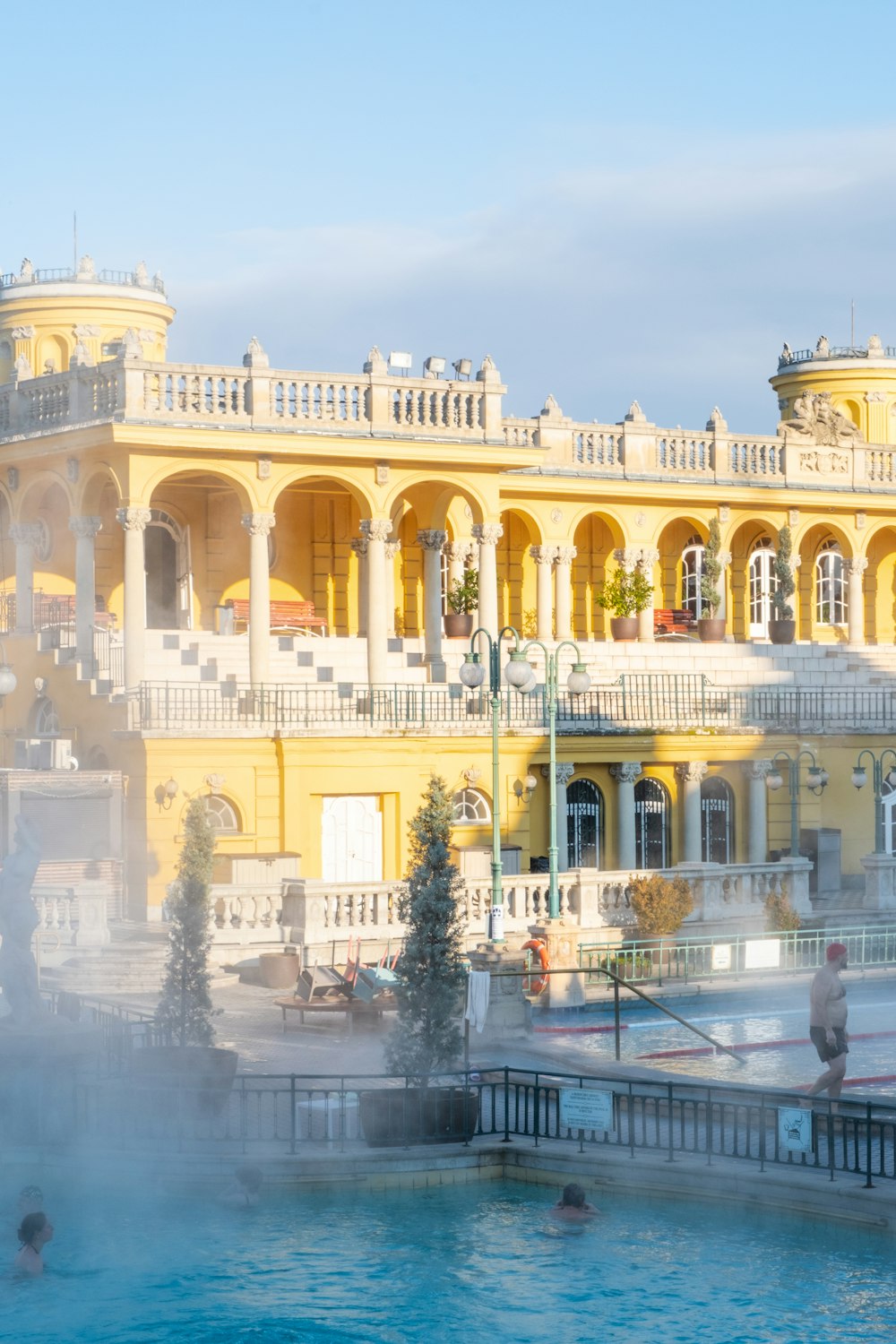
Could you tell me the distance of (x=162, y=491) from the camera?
1697 inches

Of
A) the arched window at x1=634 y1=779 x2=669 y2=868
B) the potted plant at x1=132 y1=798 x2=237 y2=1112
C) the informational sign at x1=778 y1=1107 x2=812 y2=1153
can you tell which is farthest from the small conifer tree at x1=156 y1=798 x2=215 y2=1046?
the arched window at x1=634 y1=779 x2=669 y2=868

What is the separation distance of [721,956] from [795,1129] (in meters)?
12.5

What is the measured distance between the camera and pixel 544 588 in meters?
47.3

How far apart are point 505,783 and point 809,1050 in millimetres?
13067

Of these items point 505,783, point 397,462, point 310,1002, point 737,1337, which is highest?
point 397,462

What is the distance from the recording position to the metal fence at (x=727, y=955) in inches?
1163

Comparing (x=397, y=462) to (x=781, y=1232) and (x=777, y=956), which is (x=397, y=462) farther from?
(x=781, y=1232)

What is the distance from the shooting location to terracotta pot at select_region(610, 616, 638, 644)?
47094 mm

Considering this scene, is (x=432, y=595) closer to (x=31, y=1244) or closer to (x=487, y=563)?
(x=487, y=563)

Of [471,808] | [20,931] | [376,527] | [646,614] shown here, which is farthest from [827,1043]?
[646,614]

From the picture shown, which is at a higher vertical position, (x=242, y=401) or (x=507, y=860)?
(x=242, y=401)

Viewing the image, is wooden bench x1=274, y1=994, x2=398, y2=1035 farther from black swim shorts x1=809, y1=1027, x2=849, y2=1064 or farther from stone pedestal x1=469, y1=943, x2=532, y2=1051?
black swim shorts x1=809, y1=1027, x2=849, y2=1064

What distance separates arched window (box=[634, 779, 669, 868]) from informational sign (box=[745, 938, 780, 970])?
10061 millimetres

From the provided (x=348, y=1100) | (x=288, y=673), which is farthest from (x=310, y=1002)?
(x=288, y=673)
